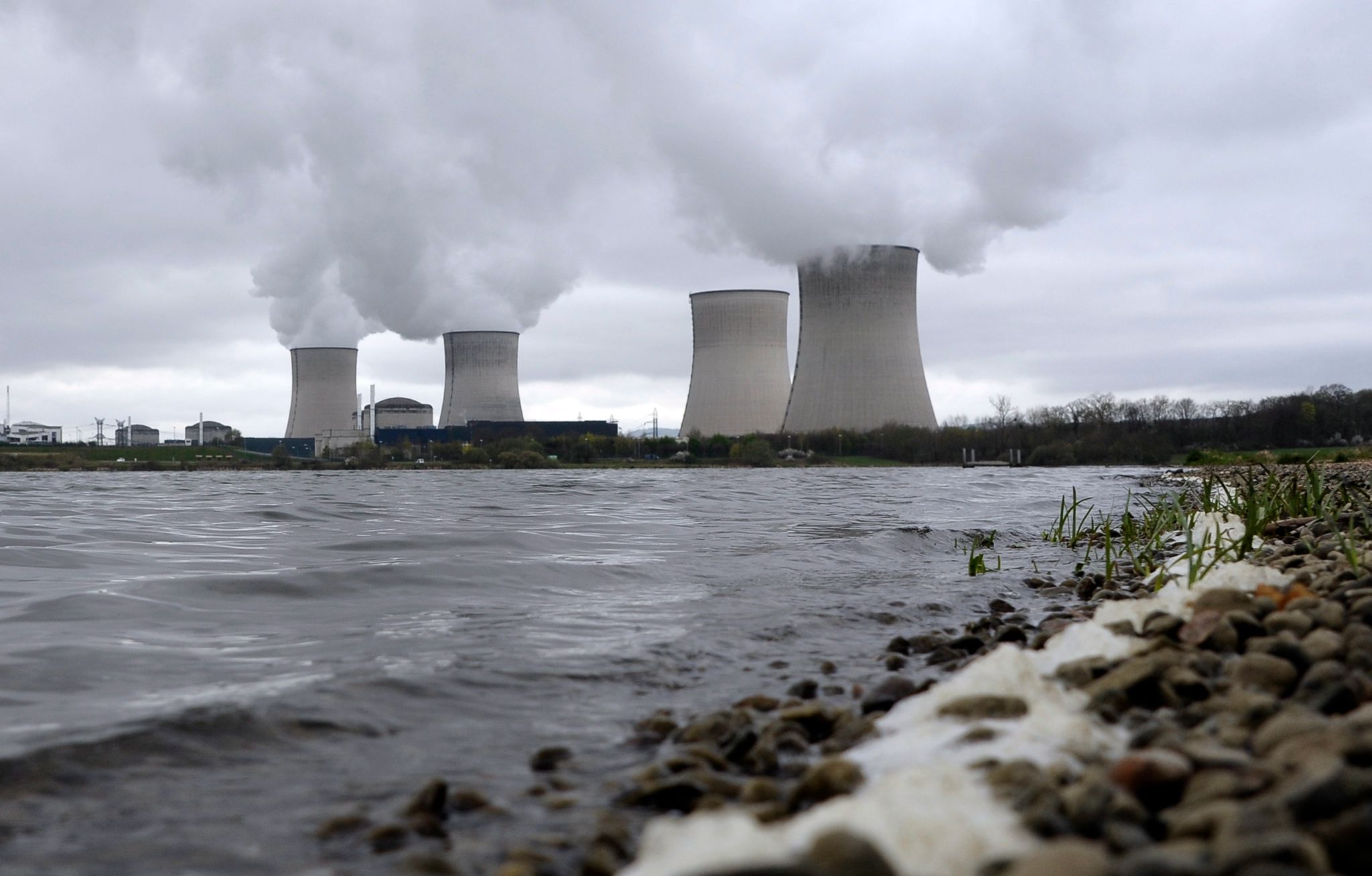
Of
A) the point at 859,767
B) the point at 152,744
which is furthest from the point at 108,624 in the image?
the point at 859,767

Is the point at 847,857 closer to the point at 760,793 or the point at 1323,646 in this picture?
the point at 760,793

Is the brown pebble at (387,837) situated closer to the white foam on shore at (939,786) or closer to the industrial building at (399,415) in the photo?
the white foam on shore at (939,786)

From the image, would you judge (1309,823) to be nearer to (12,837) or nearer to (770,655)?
(12,837)

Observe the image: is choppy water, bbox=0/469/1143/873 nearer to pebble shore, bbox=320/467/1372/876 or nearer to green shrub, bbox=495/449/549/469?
pebble shore, bbox=320/467/1372/876

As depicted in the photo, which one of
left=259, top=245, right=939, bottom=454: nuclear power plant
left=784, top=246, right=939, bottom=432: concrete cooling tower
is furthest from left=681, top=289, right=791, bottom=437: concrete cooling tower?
left=784, top=246, right=939, bottom=432: concrete cooling tower

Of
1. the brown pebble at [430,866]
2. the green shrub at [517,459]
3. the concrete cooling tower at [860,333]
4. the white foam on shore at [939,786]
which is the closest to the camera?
the white foam on shore at [939,786]

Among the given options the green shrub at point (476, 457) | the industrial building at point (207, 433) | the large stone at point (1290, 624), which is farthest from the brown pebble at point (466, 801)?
the industrial building at point (207, 433)

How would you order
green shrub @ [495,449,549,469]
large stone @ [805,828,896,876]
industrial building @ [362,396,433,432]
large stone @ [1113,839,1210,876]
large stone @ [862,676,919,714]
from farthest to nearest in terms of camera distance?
industrial building @ [362,396,433,432], green shrub @ [495,449,549,469], large stone @ [862,676,919,714], large stone @ [805,828,896,876], large stone @ [1113,839,1210,876]
